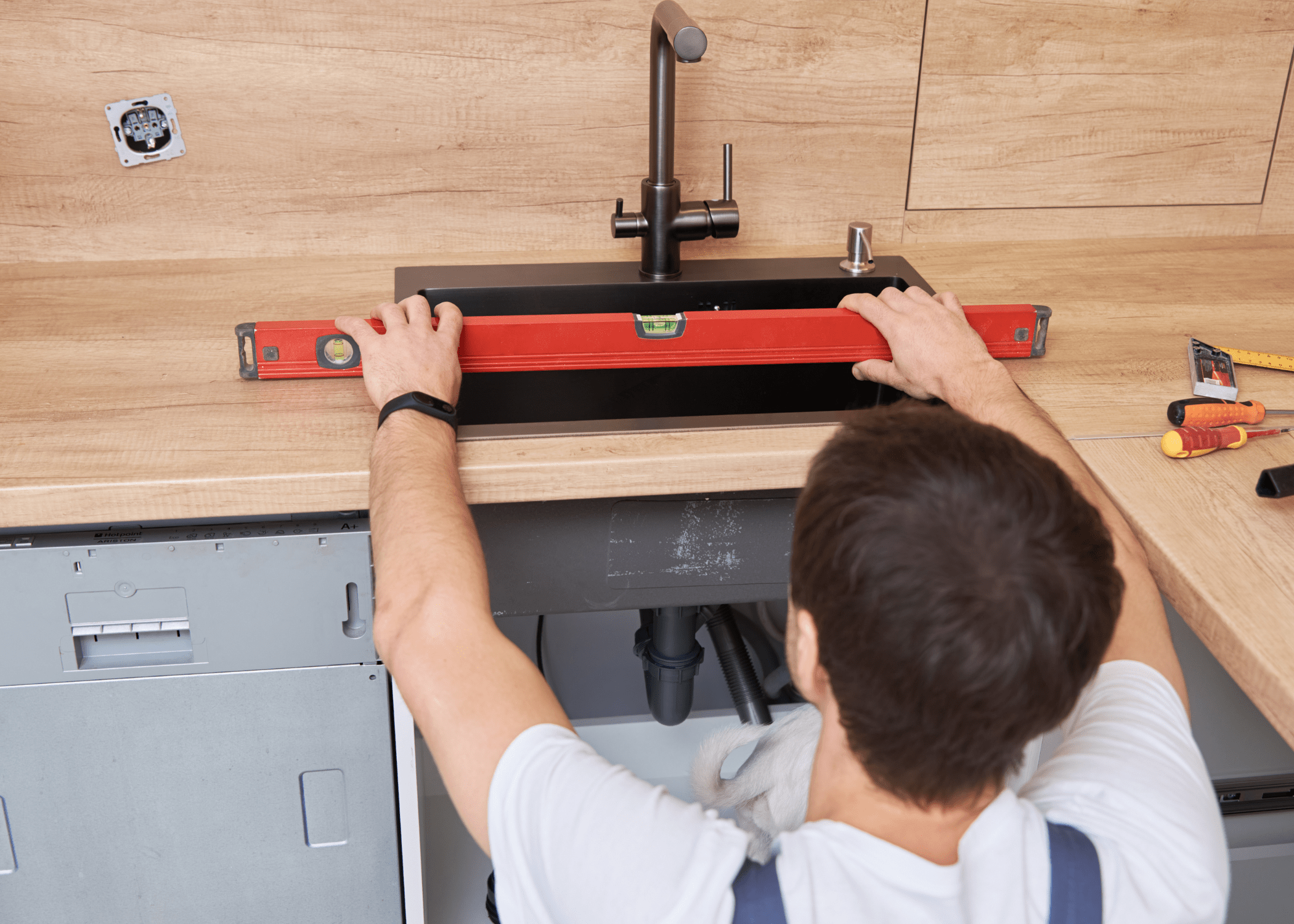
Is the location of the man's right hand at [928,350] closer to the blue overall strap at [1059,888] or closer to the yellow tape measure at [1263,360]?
the yellow tape measure at [1263,360]

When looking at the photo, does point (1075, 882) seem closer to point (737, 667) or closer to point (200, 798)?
point (200, 798)

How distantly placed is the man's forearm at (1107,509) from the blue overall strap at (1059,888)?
0.52 feet

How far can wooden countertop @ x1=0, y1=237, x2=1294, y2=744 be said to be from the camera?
0.83 metres

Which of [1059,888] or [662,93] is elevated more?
[662,93]

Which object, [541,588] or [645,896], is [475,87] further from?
[645,896]

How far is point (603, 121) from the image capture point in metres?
1.47

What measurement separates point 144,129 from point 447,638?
1043mm

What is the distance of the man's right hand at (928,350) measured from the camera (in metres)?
1.05

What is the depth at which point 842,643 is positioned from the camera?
22.0 inches

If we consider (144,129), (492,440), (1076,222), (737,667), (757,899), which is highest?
(144,129)

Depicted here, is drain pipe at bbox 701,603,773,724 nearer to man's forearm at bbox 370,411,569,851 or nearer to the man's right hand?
the man's right hand

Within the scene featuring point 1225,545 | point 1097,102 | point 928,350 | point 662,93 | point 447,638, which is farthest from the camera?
point 1097,102

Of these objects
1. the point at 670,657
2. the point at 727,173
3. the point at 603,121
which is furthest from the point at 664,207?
the point at 670,657

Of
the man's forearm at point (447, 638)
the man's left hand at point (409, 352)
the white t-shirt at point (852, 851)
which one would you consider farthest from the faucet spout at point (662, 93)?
the white t-shirt at point (852, 851)
